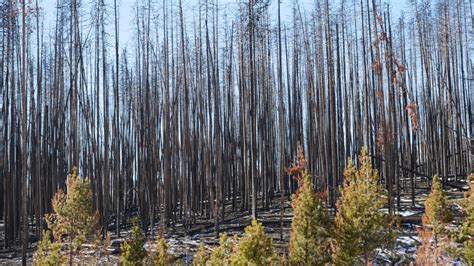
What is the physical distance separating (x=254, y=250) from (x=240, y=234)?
16.4ft

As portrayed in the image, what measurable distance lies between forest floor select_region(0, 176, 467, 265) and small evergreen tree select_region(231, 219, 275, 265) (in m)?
3.16

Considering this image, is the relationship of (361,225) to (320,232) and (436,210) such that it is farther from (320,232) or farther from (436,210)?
(436,210)

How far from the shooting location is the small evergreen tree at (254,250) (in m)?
8.05

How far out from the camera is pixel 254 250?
8141mm

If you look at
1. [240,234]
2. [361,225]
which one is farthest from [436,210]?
[240,234]

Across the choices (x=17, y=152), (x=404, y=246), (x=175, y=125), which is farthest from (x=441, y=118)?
(x=17, y=152)

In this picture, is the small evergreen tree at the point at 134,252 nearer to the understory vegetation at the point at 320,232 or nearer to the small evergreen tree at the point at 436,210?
the understory vegetation at the point at 320,232

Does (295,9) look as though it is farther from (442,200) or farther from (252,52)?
(442,200)

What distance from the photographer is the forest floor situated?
448 inches

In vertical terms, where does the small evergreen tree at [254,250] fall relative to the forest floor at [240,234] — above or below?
above

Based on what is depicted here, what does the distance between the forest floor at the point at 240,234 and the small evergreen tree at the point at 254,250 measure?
316cm

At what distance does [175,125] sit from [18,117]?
4.72 m

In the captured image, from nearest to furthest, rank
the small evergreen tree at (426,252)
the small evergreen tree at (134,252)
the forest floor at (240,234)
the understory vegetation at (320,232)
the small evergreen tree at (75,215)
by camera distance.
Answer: the small evergreen tree at (426,252) → the understory vegetation at (320,232) → the small evergreen tree at (134,252) → the small evergreen tree at (75,215) → the forest floor at (240,234)

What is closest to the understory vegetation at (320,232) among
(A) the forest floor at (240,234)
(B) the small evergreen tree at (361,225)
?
(B) the small evergreen tree at (361,225)
